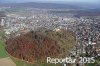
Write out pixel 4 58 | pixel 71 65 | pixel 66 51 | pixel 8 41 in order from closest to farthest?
Result: pixel 71 65 → pixel 4 58 → pixel 66 51 → pixel 8 41

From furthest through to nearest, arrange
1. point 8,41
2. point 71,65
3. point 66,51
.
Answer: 1. point 8,41
2. point 66,51
3. point 71,65

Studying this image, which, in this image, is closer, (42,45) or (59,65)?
(59,65)

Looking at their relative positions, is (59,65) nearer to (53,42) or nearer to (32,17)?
(53,42)

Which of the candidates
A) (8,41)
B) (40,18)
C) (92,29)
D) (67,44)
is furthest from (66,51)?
(40,18)

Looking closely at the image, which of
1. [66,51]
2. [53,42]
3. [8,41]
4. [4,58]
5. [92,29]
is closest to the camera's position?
[4,58]

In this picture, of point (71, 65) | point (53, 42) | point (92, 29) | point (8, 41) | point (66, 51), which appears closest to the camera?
point (71, 65)

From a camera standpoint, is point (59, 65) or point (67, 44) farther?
point (67, 44)

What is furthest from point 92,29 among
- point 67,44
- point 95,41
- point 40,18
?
point 40,18

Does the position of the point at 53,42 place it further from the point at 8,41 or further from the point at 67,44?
the point at 8,41
